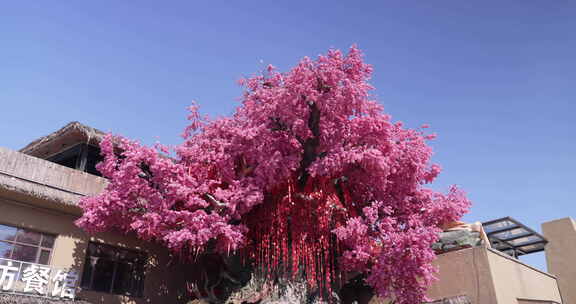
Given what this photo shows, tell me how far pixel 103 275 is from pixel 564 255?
595 inches

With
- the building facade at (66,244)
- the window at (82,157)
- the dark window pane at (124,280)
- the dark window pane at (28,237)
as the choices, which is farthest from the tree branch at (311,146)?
the dark window pane at (28,237)

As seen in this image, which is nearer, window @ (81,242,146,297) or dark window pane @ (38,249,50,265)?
dark window pane @ (38,249,50,265)

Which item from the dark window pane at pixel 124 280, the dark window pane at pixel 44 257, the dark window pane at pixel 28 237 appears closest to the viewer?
the dark window pane at pixel 28 237

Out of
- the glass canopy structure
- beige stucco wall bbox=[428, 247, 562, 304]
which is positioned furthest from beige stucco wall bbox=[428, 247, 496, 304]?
the glass canopy structure

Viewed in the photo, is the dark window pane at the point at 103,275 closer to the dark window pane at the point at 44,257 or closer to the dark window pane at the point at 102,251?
the dark window pane at the point at 102,251

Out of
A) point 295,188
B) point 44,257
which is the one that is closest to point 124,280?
point 44,257

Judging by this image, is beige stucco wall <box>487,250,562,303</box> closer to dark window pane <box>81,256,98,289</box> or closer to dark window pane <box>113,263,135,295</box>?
dark window pane <box>113,263,135,295</box>

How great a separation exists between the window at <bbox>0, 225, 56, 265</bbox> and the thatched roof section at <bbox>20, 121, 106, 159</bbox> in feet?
8.31

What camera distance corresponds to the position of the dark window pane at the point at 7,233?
9.93m

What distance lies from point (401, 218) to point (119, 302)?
22.7ft

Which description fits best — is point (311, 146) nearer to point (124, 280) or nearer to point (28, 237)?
point (124, 280)

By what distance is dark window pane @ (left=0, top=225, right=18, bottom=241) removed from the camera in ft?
32.6

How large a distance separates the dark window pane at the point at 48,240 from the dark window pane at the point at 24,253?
23 cm

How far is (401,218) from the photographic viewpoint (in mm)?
11266
